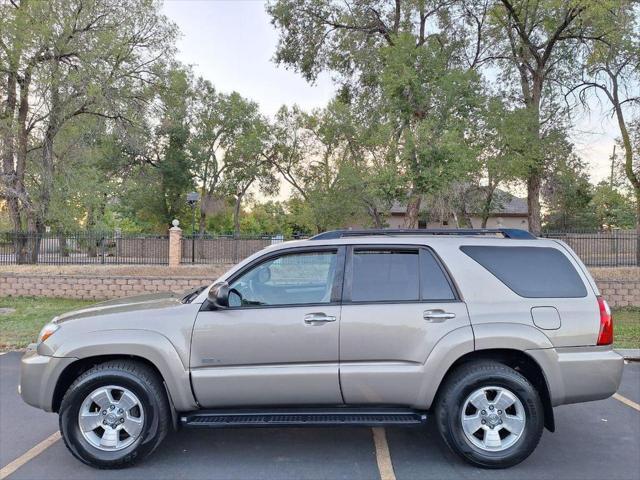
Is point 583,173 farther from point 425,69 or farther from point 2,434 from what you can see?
point 2,434

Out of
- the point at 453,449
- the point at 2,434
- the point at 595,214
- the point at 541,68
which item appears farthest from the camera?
the point at 595,214

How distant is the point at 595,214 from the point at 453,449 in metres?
40.0

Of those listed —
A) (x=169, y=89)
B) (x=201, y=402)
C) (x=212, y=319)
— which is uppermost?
(x=169, y=89)

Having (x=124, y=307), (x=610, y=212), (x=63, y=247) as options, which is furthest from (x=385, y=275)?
(x=610, y=212)

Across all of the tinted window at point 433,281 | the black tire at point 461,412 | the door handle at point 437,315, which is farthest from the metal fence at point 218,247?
the black tire at point 461,412

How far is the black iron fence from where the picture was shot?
15.5m

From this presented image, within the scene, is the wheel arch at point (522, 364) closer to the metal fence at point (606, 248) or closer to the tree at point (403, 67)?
the tree at point (403, 67)

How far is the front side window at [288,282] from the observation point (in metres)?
3.90

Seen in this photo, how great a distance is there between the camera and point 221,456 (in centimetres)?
394

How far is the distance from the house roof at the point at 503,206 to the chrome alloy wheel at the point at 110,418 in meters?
26.6

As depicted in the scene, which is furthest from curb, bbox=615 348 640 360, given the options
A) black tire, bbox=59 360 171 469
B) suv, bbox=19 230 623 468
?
black tire, bbox=59 360 171 469

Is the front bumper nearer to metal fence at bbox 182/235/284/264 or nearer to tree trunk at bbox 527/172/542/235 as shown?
metal fence at bbox 182/235/284/264

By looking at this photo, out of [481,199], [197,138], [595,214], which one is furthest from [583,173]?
[197,138]

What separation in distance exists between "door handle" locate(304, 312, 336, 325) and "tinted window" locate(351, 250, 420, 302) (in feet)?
0.85
